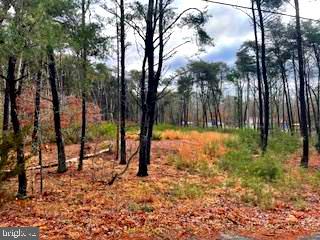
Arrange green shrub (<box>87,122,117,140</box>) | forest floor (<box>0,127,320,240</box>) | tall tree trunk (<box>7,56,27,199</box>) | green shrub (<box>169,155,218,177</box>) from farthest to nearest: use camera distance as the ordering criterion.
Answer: green shrub (<box>87,122,117,140</box>), green shrub (<box>169,155,218,177</box>), tall tree trunk (<box>7,56,27,199</box>), forest floor (<box>0,127,320,240</box>)

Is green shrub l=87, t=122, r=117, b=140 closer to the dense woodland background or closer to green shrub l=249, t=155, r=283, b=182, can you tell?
the dense woodland background

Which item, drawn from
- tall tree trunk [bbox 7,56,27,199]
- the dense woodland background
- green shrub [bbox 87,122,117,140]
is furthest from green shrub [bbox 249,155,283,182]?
green shrub [bbox 87,122,117,140]

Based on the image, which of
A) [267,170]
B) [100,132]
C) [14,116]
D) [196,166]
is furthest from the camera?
[100,132]

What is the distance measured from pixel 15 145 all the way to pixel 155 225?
304 cm

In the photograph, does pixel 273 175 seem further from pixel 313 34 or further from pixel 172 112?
pixel 172 112

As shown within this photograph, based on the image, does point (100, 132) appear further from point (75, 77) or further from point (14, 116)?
point (14, 116)

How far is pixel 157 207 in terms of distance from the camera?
8.95 m

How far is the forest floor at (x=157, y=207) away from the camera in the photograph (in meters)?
7.54

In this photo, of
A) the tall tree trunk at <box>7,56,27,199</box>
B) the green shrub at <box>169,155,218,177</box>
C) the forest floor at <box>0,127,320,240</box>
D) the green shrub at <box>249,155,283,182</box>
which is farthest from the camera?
the green shrub at <box>169,155,218,177</box>

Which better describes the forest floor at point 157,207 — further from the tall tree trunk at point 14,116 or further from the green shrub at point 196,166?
the tall tree trunk at point 14,116

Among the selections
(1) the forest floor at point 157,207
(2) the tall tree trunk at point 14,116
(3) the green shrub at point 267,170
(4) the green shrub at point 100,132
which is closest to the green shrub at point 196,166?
(1) the forest floor at point 157,207

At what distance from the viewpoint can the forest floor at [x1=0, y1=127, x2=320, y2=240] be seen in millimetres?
7535

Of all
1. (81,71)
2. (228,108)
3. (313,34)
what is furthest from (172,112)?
(81,71)

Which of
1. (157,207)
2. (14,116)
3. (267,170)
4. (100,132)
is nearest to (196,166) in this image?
(267,170)
